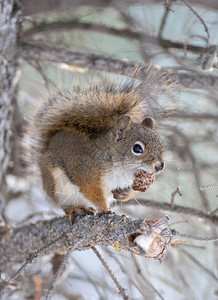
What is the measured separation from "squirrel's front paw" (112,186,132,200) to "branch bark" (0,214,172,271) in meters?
0.24

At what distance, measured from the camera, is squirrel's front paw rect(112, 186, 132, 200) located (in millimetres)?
1782

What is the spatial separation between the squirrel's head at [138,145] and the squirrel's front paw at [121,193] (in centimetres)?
12

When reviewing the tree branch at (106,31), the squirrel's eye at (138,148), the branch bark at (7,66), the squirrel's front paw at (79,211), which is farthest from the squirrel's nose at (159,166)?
the branch bark at (7,66)

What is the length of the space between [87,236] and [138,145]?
0.49 metres

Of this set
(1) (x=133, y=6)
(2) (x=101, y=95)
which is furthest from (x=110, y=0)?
(2) (x=101, y=95)

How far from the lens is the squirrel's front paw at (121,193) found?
178cm

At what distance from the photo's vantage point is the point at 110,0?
2094 millimetres

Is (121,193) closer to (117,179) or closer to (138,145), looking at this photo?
(117,179)

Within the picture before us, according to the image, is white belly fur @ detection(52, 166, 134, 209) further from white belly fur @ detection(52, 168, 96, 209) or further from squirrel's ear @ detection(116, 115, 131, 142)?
squirrel's ear @ detection(116, 115, 131, 142)

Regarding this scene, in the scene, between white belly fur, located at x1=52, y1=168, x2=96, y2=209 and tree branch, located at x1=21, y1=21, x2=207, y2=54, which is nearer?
A: white belly fur, located at x1=52, y1=168, x2=96, y2=209

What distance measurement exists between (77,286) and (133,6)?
1405 mm

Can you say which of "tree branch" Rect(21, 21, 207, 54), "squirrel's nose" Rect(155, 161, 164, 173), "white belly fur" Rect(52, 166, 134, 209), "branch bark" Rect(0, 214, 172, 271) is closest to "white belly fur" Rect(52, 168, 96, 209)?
"white belly fur" Rect(52, 166, 134, 209)

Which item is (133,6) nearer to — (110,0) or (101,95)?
(110,0)

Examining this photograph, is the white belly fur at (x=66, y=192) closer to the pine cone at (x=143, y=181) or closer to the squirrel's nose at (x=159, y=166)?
the pine cone at (x=143, y=181)
